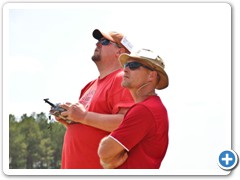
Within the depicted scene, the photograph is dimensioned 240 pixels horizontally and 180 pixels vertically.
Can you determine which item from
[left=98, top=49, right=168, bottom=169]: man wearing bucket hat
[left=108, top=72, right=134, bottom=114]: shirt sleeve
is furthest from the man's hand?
[left=98, top=49, right=168, bottom=169]: man wearing bucket hat

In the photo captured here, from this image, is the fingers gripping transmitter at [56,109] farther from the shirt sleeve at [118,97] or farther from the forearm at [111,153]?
the forearm at [111,153]

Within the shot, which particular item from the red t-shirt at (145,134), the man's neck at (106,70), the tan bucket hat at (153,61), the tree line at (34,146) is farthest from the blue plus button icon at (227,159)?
the tree line at (34,146)

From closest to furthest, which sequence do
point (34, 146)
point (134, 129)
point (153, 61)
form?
point (134, 129) < point (153, 61) < point (34, 146)

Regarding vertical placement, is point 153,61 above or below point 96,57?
below

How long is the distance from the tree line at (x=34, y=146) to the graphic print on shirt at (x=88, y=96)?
1592 inches

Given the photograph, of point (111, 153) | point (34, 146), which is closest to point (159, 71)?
point (111, 153)

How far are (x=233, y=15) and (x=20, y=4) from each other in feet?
7.76

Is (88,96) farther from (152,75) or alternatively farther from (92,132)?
(152,75)

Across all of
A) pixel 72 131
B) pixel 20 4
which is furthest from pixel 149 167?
pixel 20 4

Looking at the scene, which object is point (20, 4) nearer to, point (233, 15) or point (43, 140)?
point (233, 15)

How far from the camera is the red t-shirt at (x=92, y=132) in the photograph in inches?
223

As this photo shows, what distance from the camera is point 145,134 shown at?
471cm

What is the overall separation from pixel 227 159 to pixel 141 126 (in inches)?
42.9

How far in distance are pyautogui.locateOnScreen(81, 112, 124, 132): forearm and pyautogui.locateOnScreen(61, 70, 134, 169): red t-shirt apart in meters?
0.11
